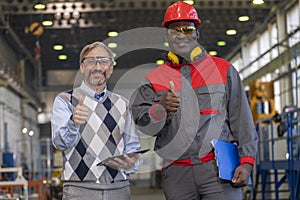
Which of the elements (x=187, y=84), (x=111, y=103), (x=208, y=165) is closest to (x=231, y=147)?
(x=208, y=165)

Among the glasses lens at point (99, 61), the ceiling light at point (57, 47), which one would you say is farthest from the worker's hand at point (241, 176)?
the ceiling light at point (57, 47)

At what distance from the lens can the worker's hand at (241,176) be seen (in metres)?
3.19

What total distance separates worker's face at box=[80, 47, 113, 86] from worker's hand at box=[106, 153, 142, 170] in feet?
1.17

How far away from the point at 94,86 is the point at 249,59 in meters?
16.8

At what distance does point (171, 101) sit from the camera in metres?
3.06

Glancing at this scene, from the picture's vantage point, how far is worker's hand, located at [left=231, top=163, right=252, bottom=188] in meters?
3.19

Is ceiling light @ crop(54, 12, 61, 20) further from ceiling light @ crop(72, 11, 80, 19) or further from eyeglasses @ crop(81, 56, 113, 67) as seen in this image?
eyeglasses @ crop(81, 56, 113, 67)

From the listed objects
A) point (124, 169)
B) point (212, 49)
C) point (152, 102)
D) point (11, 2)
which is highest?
point (11, 2)

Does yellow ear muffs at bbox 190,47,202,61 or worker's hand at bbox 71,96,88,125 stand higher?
yellow ear muffs at bbox 190,47,202,61

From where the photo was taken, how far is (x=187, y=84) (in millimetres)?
3252

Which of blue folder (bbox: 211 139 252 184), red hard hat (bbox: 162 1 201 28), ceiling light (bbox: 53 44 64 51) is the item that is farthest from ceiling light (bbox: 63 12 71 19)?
blue folder (bbox: 211 139 252 184)

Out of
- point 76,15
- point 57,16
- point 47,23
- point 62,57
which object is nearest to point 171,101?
point 57,16

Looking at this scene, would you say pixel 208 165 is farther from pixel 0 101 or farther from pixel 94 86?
pixel 0 101

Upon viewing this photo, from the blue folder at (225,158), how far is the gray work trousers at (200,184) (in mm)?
42
